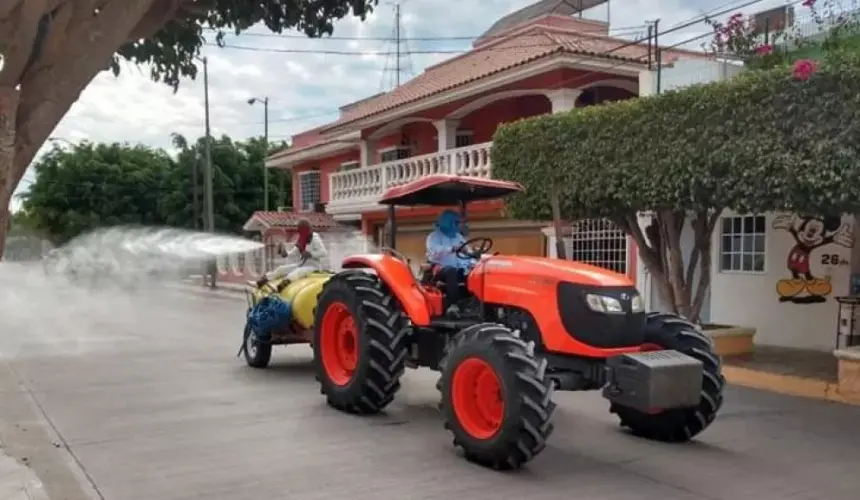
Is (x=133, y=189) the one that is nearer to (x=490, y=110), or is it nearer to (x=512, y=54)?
(x=490, y=110)

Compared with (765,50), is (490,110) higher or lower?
higher

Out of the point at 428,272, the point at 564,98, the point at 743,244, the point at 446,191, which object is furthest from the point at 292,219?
the point at 428,272

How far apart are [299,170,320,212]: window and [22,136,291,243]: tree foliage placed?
Result: 10.1m

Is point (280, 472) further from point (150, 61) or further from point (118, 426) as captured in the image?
point (150, 61)

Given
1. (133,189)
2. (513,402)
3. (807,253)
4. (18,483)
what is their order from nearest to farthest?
(18,483), (513,402), (807,253), (133,189)

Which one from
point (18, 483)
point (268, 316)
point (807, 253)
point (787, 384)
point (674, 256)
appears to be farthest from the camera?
point (807, 253)

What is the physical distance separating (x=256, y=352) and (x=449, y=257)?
447 centimetres

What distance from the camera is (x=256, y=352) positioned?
1141cm

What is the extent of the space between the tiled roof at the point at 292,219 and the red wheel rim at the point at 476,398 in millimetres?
22594

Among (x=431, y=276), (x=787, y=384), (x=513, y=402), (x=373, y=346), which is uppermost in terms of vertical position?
(x=431, y=276)

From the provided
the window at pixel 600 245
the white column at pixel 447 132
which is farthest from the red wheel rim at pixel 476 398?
the white column at pixel 447 132

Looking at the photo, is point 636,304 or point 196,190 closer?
point 636,304

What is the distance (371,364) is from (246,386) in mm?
2871

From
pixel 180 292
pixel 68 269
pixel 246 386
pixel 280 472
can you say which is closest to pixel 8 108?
pixel 280 472
